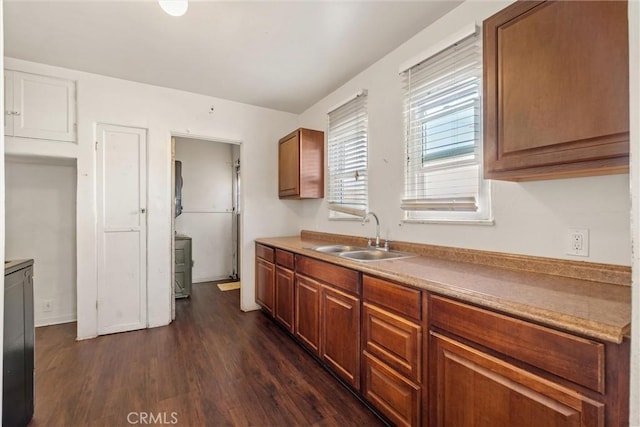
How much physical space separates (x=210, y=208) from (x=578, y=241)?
470 centimetres

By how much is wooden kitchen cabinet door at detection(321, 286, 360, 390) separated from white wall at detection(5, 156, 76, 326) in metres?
2.93

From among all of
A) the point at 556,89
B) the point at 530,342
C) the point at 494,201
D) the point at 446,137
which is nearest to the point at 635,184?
the point at 530,342

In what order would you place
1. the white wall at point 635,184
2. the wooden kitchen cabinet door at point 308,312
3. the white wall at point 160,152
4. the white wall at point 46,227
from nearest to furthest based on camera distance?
1. the white wall at point 635,184
2. the wooden kitchen cabinet door at point 308,312
3. the white wall at point 160,152
4. the white wall at point 46,227

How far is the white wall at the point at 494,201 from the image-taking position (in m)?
1.26

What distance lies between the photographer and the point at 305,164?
3.28 meters

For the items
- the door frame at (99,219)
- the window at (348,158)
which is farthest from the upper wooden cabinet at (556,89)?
the door frame at (99,219)

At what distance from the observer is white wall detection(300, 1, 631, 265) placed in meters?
1.26

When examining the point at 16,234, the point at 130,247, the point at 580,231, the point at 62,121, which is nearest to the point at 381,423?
the point at 580,231

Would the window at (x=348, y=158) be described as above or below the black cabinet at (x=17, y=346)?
above

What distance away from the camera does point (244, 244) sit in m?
3.55

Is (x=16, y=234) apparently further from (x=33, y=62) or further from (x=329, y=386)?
(x=329, y=386)

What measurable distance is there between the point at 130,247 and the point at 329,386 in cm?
236

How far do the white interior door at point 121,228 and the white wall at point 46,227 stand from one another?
465 millimetres

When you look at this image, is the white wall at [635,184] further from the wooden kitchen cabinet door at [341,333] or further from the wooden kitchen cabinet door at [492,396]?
the wooden kitchen cabinet door at [341,333]
